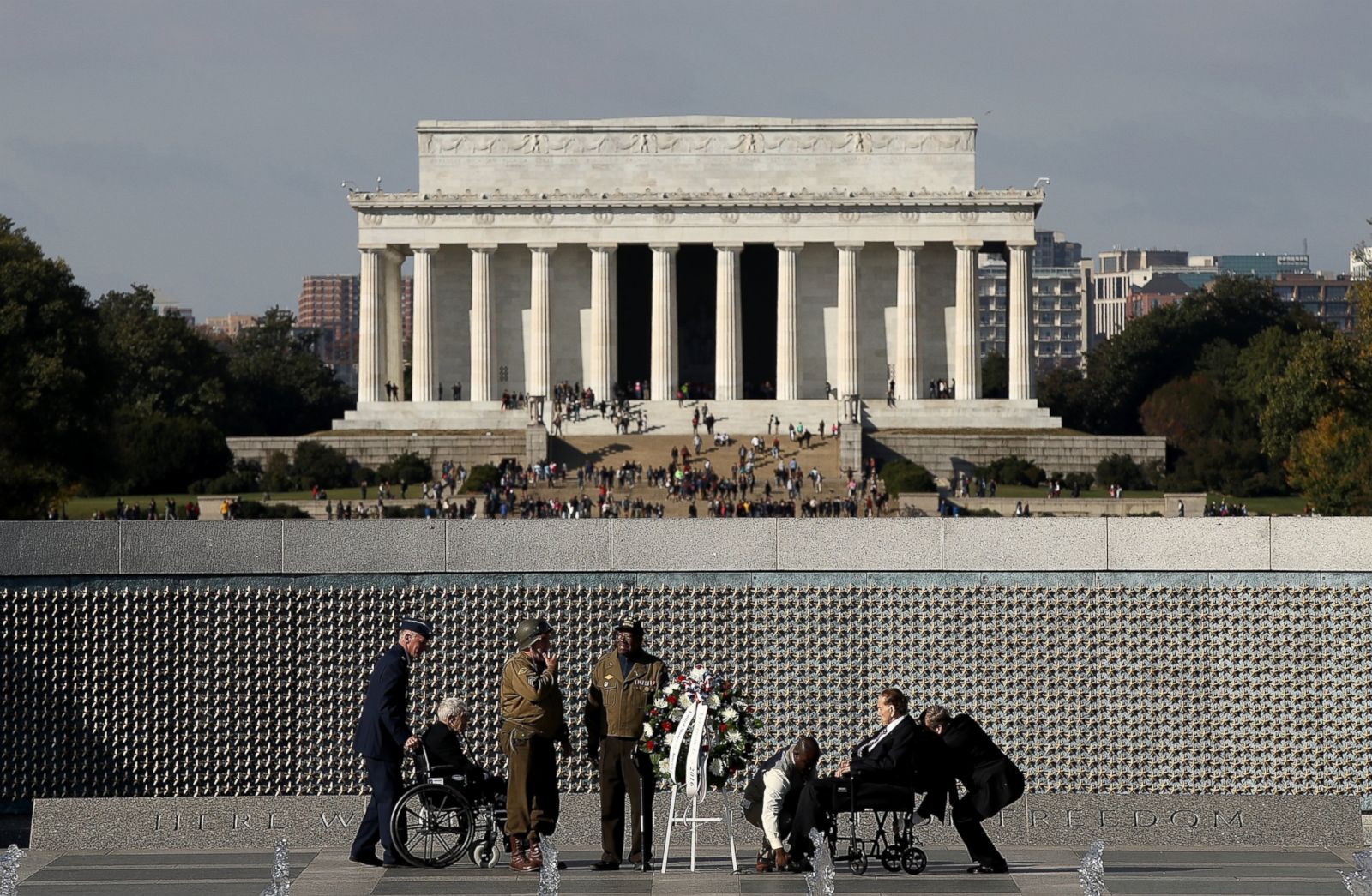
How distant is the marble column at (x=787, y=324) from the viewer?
9962 centimetres

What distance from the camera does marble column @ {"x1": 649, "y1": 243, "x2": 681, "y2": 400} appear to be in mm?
99312

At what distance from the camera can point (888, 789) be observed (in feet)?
69.4

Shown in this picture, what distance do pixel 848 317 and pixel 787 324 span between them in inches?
102

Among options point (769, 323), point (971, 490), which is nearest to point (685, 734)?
point (971, 490)

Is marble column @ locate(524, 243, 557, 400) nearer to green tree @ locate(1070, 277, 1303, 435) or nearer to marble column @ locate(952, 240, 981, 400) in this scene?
marble column @ locate(952, 240, 981, 400)

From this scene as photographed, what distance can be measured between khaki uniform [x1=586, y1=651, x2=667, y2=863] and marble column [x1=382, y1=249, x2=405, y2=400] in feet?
262

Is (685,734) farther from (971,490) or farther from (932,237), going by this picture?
(932,237)

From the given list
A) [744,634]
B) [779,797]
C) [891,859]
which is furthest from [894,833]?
[744,634]

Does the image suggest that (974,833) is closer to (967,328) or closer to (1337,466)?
(1337,466)

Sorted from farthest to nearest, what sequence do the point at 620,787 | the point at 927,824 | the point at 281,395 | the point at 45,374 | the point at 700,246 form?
the point at 281,395
the point at 700,246
the point at 45,374
the point at 927,824
the point at 620,787

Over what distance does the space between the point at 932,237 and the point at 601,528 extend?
2843 inches

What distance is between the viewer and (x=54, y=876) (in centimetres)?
2162

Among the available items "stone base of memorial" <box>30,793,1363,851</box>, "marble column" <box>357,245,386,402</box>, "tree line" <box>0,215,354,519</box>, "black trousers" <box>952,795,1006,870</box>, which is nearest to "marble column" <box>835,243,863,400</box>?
"marble column" <box>357,245,386,402</box>

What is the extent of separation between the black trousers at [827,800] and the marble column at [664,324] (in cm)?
7802
